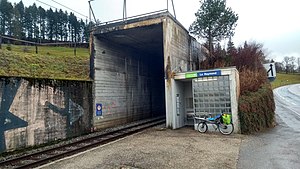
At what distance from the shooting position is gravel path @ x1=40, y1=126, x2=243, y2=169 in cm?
561

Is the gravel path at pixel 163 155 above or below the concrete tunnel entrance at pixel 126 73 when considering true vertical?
below

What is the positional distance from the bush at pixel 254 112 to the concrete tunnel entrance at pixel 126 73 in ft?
21.3

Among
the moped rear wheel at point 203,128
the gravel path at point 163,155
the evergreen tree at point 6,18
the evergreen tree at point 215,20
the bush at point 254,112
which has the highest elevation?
the evergreen tree at point 6,18

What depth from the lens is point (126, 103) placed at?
48.6 feet

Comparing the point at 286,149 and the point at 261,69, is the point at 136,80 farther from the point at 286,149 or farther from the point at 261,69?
the point at 261,69

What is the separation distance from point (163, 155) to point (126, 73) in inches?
370

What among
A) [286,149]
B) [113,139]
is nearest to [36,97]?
[113,139]

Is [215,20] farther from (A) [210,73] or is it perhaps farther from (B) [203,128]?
(B) [203,128]

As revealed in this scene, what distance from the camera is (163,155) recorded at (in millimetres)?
6461

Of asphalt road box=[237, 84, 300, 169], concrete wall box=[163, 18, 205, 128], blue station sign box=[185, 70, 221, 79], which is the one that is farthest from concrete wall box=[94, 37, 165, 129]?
asphalt road box=[237, 84, 300, 169]

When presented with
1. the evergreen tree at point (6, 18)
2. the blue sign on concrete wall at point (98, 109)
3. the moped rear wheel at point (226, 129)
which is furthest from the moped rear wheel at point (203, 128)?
the evergreen tree at point (6, 18)

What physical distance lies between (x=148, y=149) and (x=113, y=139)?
276 centimetres

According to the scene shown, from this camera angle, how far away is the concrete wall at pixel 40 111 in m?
7.50

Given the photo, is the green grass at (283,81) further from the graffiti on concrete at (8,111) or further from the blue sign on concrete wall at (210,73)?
the graffiti on concrete at (8,111)
